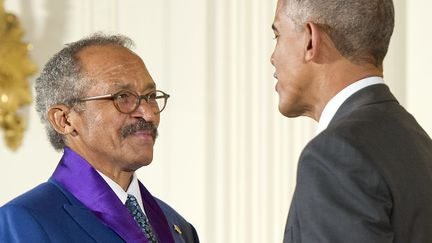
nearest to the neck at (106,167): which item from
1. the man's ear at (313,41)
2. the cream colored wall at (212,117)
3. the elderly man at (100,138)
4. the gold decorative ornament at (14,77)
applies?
the elderly man at (100,138)

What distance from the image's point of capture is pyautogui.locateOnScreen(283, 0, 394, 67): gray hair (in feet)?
7.34

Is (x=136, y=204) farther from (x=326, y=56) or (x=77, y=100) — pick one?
(x=326, y=56)

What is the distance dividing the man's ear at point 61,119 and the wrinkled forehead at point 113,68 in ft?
0.37

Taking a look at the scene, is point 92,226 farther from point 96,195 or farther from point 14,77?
point 14,77

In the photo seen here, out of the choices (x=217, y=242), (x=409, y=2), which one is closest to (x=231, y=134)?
(x=217, y=242)

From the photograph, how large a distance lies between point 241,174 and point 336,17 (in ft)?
7.91

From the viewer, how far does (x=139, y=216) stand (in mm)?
2893

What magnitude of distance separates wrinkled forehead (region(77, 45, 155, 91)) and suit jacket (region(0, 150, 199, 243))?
241 millimetres

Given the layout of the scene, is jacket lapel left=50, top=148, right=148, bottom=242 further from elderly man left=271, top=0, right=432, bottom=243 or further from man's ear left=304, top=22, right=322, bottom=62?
man's ear left=304, top=22, right=322, bottom=62

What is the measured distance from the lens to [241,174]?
15.1 feet

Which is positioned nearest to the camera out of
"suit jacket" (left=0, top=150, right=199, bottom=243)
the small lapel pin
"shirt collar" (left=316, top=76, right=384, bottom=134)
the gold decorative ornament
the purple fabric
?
"shirt collar" (left=316, top=76, right=384, bottom=134)

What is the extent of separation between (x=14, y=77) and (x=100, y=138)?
2.21m

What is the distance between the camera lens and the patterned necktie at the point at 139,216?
287cm

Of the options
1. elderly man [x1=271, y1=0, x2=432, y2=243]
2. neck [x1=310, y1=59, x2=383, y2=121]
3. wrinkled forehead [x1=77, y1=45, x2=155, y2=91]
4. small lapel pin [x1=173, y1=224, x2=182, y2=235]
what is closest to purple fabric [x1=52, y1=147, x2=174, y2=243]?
small lapel pin [x1=173, y1=224, x2=182, y2=235]
